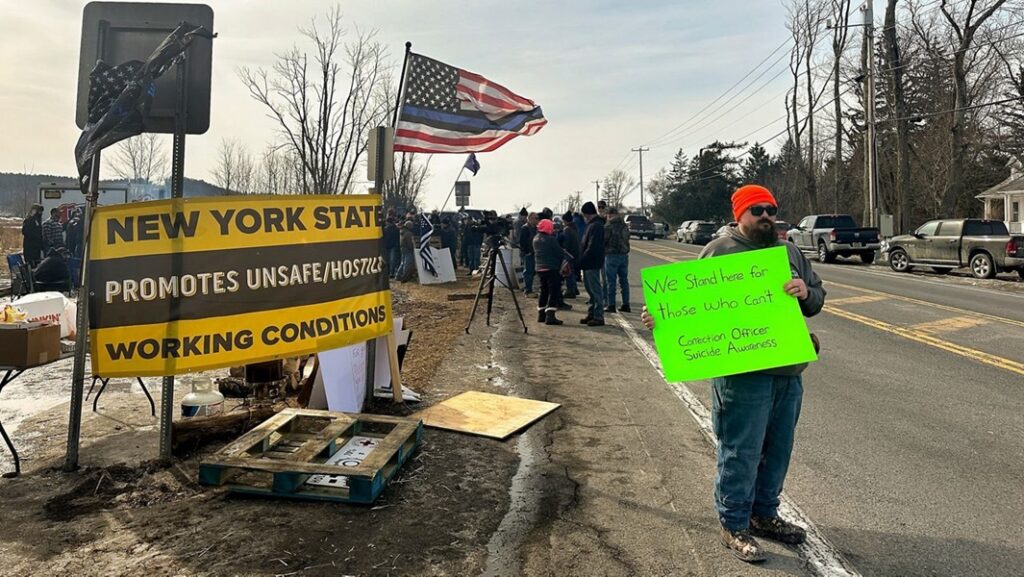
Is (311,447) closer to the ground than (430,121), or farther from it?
closer to the ground

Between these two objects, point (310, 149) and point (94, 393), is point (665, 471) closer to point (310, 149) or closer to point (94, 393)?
point (94, 393)

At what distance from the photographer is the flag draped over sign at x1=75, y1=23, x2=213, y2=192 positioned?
441 centimetres

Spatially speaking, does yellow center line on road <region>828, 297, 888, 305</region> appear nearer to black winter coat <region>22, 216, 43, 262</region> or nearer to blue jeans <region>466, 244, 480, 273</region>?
blue jeans <region>466, 244, 480, 273</region>

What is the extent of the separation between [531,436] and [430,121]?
3.81m

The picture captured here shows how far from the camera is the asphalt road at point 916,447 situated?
3.53m

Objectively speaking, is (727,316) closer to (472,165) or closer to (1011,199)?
(472,165)

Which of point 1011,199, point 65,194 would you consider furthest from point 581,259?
point 1011,199

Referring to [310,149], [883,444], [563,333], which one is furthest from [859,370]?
[310,149]

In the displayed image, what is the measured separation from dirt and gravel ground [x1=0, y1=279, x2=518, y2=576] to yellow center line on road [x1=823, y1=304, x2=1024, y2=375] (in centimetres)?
630

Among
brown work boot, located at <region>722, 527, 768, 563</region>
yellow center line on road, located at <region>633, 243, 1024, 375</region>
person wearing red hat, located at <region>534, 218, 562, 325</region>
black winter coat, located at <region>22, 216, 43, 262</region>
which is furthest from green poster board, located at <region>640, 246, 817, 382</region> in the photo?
black winter coat, located at <region>22, 216, 43, 262</region>

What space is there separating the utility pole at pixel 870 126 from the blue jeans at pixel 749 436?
93.2 ft

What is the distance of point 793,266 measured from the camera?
11.3ft

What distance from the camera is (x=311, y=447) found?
4.32 metres

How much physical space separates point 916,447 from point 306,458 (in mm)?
4399
